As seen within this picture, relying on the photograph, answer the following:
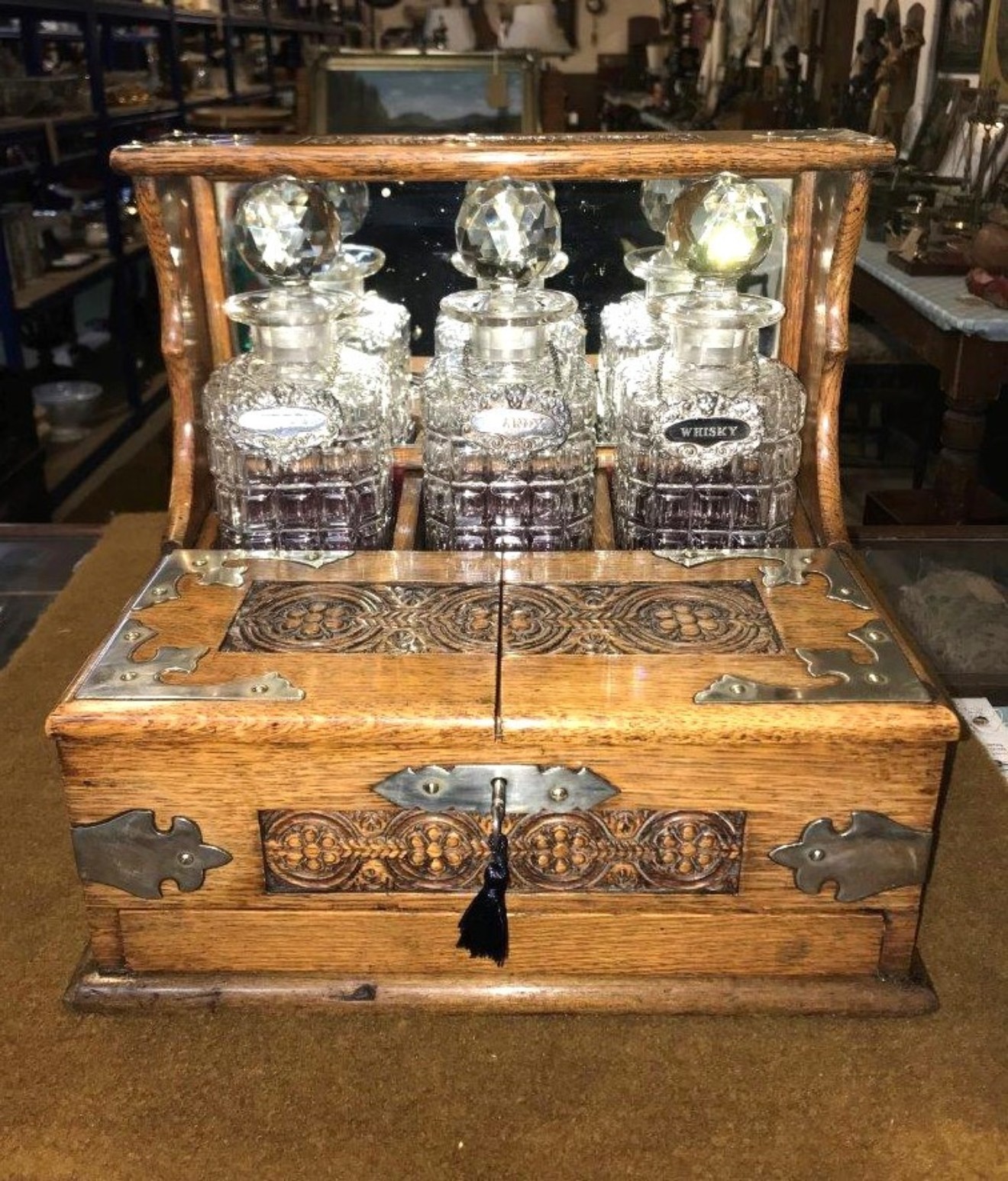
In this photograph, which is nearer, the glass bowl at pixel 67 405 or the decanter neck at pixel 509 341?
the decanter neck at pixel 509 341

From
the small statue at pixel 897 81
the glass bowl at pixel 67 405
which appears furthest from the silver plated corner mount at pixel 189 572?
the glass bowl at pixel 67 405

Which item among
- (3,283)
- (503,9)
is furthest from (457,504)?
(503,9)

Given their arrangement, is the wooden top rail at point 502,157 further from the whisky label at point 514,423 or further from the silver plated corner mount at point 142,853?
the silver plated corner mount at point 142,853

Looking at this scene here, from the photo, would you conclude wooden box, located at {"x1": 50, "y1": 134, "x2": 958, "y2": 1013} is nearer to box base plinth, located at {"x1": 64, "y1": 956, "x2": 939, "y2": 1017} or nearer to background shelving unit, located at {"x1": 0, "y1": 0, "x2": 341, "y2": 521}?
box base plinth, located at {"x1": 64, "y1": 956, "x2": 939, "y2": 1017}

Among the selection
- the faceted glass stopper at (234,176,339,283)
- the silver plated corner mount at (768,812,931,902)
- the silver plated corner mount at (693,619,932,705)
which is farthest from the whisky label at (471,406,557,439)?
the silver plated corner mount at (768,812,931,902)

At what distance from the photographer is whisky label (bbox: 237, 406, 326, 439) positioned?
1045 millimetres

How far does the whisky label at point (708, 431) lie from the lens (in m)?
1.05

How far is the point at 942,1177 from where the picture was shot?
764mm

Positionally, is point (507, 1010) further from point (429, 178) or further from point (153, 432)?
point (153, 432)

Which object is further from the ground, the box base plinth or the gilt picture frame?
the gilt picture frame

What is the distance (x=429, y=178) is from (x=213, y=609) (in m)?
0.43

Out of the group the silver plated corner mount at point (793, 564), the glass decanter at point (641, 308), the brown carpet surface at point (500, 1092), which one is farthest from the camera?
the glass decanter at point (641, 308)

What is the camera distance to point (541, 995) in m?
0.88

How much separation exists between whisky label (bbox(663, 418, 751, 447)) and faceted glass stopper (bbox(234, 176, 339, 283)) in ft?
1.20
